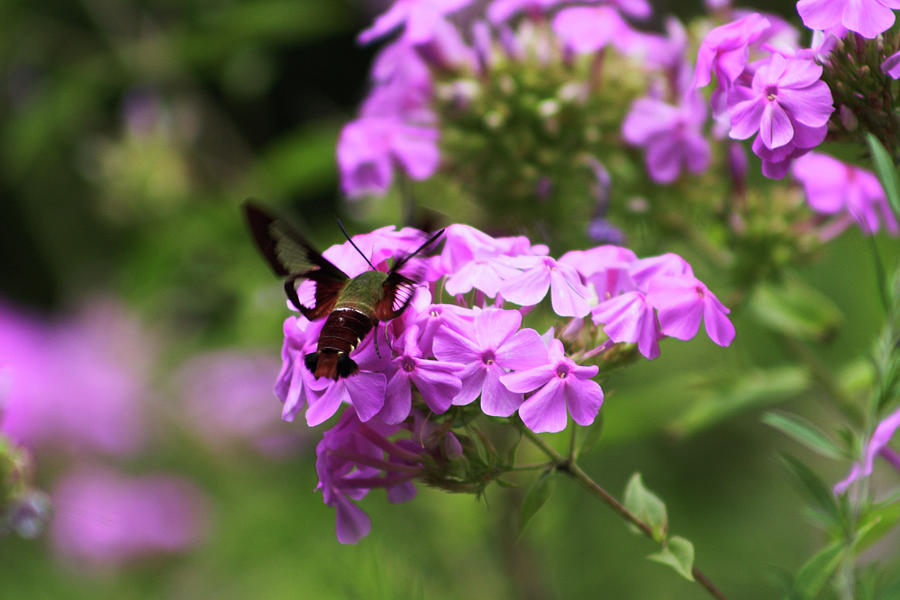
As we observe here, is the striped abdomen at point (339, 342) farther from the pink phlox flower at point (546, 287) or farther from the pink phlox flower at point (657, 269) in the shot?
the pink phlox flower at point (657, 269)

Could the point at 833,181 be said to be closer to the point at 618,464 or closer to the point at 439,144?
the point at 439,144

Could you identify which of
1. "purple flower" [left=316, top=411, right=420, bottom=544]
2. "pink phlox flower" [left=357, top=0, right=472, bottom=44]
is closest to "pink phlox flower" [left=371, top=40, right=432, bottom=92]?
"pink phlox flower" [left=357, top=0, right=472, bottom=44]

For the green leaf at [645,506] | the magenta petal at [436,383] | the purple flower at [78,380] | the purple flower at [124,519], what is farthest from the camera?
the purple flower at [78,380]

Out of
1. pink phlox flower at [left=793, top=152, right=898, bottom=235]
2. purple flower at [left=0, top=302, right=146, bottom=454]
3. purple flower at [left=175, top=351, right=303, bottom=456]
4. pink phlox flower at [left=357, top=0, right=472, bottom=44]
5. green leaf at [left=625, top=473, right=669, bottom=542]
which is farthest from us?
purple flower at [left=0, top=302, right=146, bottom=454]

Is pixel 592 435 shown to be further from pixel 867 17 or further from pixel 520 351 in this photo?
pixel 867 17

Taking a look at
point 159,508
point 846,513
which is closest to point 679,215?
point 846,513

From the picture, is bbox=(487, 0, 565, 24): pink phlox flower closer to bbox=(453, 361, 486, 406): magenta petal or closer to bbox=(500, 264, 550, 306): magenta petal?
bbox=(500, 264, 550, 306): magenta petal

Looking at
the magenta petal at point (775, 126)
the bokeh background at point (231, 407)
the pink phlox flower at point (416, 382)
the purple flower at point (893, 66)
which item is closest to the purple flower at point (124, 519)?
the bokeh background at point (231, 407)
